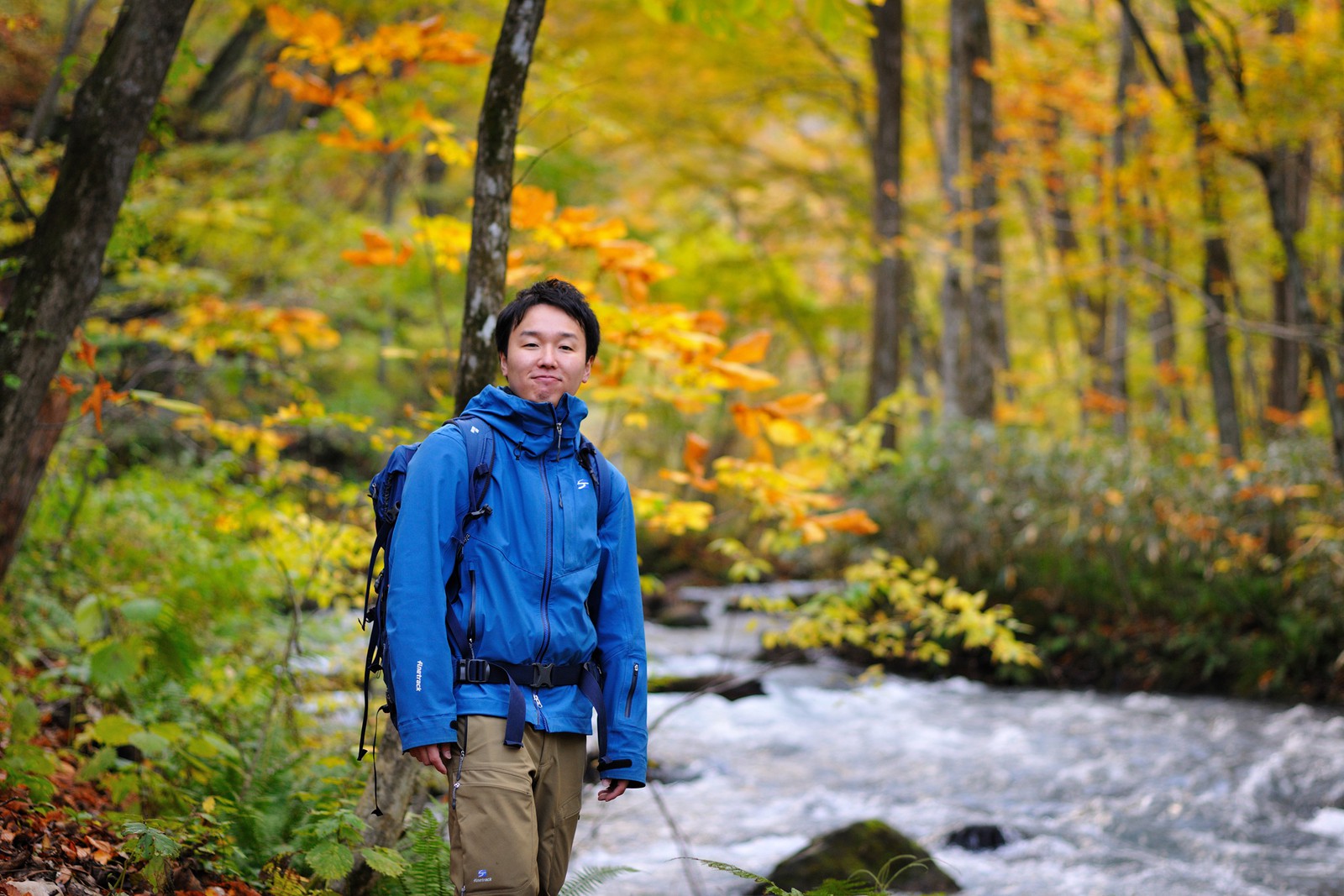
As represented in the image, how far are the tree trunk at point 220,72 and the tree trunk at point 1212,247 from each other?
355 inches

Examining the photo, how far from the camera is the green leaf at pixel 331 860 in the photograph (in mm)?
2625

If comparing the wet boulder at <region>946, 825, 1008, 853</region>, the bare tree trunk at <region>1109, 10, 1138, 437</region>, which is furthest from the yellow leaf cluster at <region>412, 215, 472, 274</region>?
the bare tree trunk at <region>1109, 10, 1138, 437</region>

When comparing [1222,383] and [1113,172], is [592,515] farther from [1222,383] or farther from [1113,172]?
[1113,172]

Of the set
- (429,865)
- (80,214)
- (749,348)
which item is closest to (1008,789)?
(749,348)

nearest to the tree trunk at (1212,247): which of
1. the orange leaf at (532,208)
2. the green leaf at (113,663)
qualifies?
the orange leaf at (532,208)

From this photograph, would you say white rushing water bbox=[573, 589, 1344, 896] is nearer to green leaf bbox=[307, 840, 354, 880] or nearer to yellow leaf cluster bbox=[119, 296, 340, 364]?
green leaf bbox=[307, 840, 354, 880]

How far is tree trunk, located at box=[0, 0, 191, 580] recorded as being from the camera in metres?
3.41

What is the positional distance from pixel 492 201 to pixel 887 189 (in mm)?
10440

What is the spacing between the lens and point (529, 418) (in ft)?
7.93

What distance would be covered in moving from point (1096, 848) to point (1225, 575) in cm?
400

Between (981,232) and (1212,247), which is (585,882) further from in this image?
(981,232)

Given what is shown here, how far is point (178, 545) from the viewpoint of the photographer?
6633mm

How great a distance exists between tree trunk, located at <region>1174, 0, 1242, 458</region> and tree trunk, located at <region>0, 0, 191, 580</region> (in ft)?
25.6

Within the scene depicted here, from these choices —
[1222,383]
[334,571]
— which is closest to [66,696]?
[334,571]
